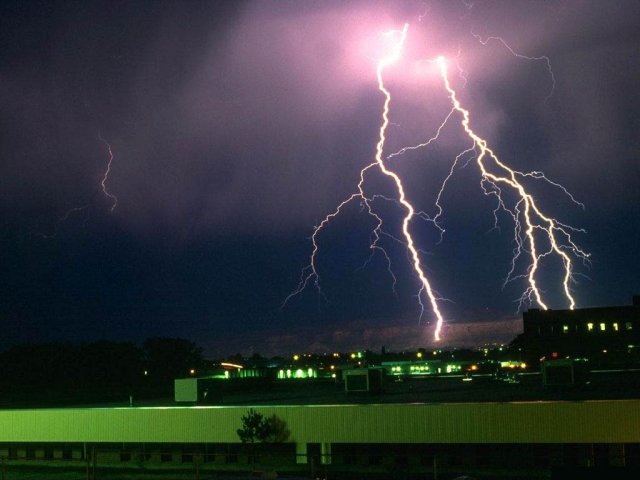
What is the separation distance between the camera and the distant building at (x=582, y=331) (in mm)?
78375

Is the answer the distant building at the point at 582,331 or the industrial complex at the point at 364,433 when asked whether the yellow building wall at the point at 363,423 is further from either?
the distant building at the point at 582,331

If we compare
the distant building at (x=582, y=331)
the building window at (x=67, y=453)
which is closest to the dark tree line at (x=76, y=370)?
the distant building at (x=582, y=331)

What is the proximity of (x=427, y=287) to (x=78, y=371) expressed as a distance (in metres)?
62.6

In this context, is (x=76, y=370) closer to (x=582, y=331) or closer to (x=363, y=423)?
(x=582, y=331)

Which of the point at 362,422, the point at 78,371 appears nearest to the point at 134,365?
the point at 78,371

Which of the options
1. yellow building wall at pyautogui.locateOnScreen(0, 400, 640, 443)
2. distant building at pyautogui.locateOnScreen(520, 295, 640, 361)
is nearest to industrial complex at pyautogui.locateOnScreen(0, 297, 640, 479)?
yellow building wall at pyautogui.locateOnScreen(0, 400, 640, 443)

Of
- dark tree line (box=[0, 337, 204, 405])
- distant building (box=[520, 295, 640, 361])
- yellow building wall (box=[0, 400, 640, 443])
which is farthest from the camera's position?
dark tree line (box=[0, 337, 204, 405])

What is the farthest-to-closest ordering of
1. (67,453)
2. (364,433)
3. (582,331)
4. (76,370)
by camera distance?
(76,370) → (582,331) → (67,453) → (364,433)

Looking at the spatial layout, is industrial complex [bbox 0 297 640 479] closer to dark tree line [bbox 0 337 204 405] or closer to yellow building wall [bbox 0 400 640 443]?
yellow building wall [bbox 0 400 640 443]

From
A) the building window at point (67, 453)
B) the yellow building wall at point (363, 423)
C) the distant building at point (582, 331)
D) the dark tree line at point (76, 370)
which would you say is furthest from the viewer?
the dark tree line at point (76, 370)

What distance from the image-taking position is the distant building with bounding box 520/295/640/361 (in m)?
78.4

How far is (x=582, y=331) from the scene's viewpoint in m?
Answer: 80.2

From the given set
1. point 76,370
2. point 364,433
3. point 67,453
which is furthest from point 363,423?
point 76,370

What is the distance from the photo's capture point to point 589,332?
7994cm
